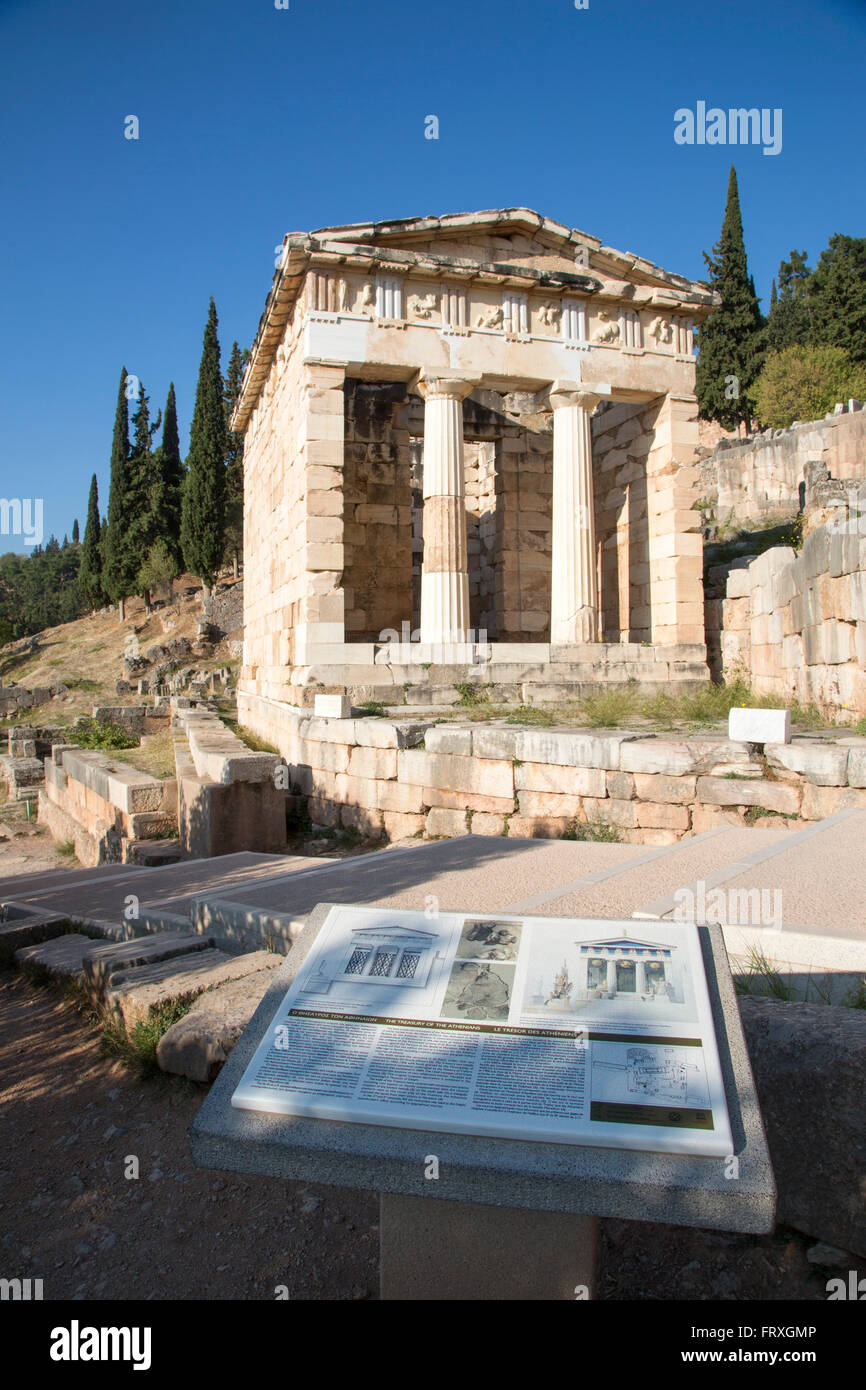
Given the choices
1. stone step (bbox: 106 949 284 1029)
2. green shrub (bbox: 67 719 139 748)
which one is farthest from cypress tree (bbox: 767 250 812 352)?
stone step (bbox: 106 949 284 1029)

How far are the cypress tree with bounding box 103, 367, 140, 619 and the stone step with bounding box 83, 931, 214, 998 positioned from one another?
Result: 3969 cm

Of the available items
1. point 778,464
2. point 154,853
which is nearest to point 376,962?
point 154,853

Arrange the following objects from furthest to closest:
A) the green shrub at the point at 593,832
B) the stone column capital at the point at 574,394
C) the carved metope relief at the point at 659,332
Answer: the carved metope relief at the point at 659,332 → the stone column capital at the point at 574,394 → the green shrub at the point at 593,832

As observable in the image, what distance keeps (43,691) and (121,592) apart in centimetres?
1214

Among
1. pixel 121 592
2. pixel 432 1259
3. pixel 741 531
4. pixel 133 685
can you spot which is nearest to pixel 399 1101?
pixel 432 1259

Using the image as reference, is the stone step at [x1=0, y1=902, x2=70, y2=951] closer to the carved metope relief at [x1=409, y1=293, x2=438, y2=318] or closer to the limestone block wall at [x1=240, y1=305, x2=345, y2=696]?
the limestone block wall at [x1=240, y1=305, x2=345, y2=696]

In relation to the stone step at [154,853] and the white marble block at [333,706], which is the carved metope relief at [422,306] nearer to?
the white marble block at [333,706]

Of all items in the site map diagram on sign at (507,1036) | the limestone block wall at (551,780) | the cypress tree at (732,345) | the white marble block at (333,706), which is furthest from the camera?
the cypress tree at (732,345)

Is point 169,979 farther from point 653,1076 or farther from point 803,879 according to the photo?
point 803,879

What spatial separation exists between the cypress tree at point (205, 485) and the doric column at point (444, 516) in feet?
85.9

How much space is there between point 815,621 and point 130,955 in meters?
7.79

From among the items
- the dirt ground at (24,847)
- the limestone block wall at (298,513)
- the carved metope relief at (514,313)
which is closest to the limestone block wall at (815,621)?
the carved metope relief at (514,313)

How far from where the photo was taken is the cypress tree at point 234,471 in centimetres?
4038

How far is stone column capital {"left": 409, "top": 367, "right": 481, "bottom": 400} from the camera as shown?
12.9m
